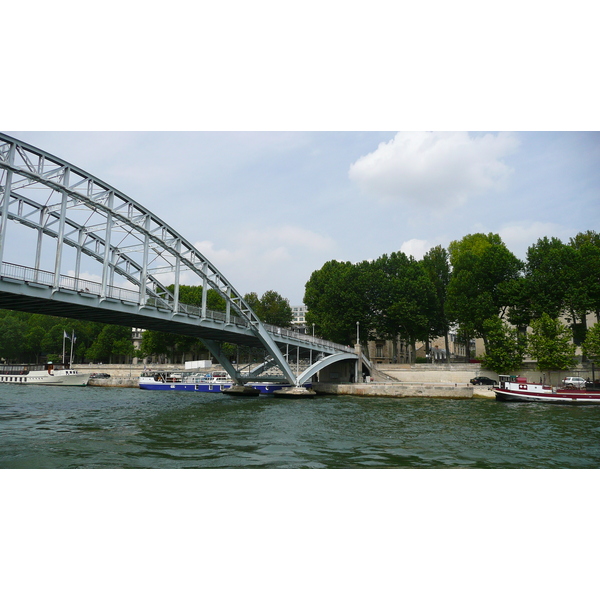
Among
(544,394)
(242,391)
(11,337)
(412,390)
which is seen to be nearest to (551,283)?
(544,394)

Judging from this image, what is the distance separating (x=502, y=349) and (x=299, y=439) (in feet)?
116

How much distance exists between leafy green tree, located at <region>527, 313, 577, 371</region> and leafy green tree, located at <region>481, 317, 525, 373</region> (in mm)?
1658

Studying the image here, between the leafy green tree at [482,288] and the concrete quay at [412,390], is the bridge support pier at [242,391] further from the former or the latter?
the leafy green tree at [482,288]

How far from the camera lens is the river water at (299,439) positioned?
45.1ft

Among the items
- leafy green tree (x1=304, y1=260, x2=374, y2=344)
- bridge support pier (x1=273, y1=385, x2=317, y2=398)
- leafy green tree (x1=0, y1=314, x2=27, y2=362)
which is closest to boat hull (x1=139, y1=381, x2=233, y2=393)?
bridge support pier (x1=273, y1=385, x2=317, y2=398)

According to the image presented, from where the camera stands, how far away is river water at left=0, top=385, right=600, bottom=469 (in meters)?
13.8

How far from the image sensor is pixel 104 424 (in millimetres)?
21953

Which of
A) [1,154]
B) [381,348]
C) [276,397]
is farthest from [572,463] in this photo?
[381,348]

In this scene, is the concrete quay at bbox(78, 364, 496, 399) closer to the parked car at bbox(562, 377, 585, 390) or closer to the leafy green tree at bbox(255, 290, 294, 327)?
the parked car at bbox(562, 377, 585, 390)

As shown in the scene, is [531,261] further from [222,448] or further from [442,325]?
[222,448]

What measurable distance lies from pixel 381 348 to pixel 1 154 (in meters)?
63.8

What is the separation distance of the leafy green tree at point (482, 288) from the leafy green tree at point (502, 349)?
3.01 metres

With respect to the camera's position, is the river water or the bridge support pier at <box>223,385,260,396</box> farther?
the bridge support pier at <box>223,385,260,396</box>

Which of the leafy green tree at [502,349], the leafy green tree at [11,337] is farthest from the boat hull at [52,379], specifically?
the leafy green tree at [502,349]
